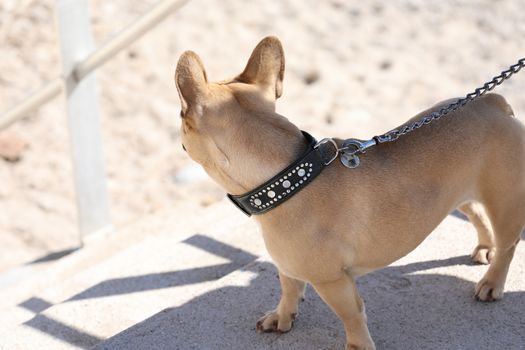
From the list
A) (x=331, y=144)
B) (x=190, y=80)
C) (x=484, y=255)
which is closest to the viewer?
(x=190, y=80)

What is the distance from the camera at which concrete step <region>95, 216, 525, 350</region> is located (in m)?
3.11

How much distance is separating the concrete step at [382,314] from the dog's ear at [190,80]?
105 cm

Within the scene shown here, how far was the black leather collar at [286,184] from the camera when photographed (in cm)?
271

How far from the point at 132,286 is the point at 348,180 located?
1.57 metres

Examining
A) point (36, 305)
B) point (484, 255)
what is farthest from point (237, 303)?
point (36, 305)

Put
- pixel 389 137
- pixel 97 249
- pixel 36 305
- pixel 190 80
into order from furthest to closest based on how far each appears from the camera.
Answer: pixel 97 249 < pixel 36 305 < pixel 389 137 < pixel 190 80

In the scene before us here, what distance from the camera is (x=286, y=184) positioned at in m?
2.71

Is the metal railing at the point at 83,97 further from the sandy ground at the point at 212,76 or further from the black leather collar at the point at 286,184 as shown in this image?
the black leather collar at the point at 286,184

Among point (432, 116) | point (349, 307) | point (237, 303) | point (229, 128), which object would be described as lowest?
point (237, 303)

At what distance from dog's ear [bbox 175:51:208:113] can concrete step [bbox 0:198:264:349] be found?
1170mm

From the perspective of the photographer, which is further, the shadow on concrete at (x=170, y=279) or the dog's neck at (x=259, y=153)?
the shadow on concrete at (x=170, y=279)

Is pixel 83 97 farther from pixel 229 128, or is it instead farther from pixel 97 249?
pixel 229 128

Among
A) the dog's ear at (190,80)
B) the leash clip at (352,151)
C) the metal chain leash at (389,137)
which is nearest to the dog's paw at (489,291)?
the metal chain leash at (389,137)

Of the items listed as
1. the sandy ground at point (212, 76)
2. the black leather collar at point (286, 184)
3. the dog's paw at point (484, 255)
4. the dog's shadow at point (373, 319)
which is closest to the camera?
the black leather collar at point (286, 184)
